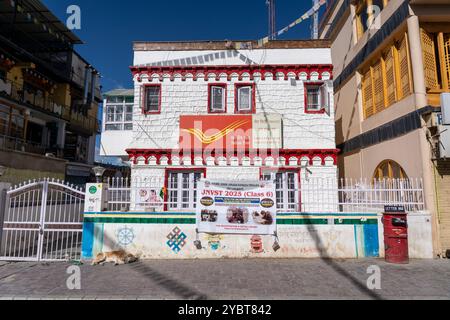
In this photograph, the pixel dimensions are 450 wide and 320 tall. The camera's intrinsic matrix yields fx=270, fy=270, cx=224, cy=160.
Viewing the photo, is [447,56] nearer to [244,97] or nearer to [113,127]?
[244,97]

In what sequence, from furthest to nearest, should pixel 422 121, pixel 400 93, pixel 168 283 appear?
1. pixel 400 93
2. pixel 422 121
3. pixel 168 283

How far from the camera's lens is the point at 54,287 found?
19.3ft

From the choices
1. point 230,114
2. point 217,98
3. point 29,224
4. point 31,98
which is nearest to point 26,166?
point 31,98

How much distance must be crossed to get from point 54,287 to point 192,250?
357 centimetres

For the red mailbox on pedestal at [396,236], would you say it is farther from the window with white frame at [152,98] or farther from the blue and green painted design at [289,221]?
the window with white frame at [152,98]

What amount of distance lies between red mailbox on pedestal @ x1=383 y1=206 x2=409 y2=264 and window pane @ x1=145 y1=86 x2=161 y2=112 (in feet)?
34.0

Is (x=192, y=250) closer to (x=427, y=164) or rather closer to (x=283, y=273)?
(x=283, y=273)

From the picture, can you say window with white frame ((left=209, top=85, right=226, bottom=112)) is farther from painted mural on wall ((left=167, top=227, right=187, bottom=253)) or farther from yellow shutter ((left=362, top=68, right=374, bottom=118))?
yellow shutter ((left=362, top=68, right=374, bottom=118))

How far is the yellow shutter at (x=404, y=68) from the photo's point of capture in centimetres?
965

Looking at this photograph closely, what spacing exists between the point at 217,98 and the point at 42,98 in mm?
19733

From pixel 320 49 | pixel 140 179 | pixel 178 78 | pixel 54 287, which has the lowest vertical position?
pixel 54 287

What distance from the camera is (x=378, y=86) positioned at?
11820 millimetres

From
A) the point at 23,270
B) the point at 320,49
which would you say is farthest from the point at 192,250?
the point at 320,49

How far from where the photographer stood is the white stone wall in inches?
485
